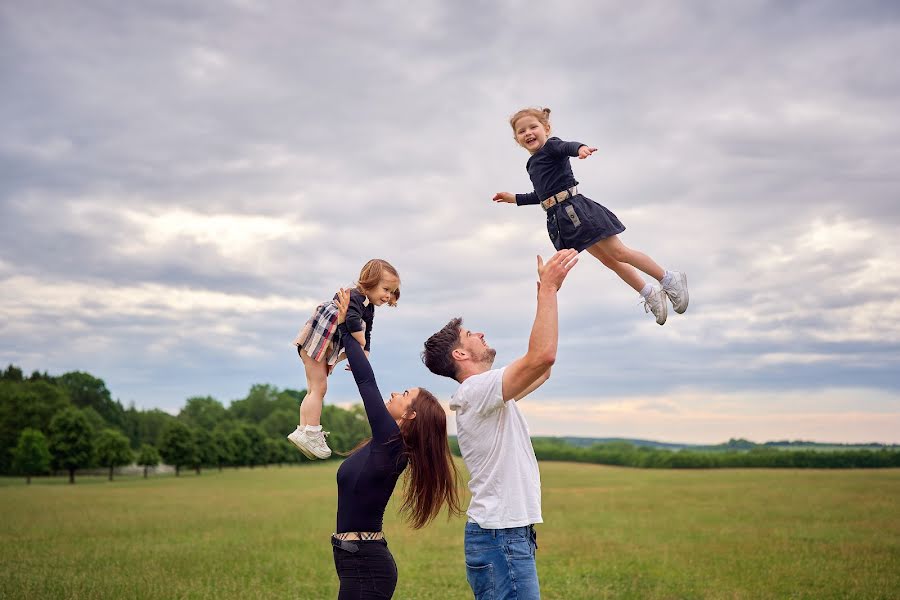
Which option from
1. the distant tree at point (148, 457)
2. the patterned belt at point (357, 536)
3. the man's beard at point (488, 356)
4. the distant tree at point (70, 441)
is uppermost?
the man's beard at point (488, 356)

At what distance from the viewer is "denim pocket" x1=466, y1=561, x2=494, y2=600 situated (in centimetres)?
510

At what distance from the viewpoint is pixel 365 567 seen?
5508 millimetres

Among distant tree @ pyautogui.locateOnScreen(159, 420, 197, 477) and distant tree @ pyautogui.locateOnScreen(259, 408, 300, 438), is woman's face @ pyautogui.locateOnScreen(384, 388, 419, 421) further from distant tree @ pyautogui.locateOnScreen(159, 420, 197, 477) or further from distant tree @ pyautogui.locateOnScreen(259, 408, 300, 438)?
distant tree @ pyautogui.locateOnScreen(259, 408, 300, 438)

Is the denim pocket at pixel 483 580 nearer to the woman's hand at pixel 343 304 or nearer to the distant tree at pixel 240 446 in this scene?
the woman's hand at pixel 343 304

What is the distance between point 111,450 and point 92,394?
40853 mm

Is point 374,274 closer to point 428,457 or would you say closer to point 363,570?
point 428,457

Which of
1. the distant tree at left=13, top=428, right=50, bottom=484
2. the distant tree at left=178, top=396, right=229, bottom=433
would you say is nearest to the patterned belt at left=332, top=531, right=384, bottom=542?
the distant tree at left=13, top=428, right=50, bottom=484

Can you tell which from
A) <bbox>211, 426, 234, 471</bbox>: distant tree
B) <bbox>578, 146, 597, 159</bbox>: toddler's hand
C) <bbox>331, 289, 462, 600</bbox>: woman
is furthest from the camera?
<bbox>211, 426, 234, 471</bbox>: distant tree

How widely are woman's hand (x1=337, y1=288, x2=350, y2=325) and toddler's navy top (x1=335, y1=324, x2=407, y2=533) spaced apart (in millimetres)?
138

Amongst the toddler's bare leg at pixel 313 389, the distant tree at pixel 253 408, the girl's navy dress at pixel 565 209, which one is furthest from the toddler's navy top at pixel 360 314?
the distant tree at pixel 253 408

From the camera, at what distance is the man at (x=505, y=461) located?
4.86m

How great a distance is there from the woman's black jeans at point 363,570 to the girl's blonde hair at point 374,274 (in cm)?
201

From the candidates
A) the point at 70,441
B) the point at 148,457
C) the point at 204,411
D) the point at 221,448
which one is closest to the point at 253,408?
the point at 204,411

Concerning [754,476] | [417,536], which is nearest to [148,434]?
[754,476]
